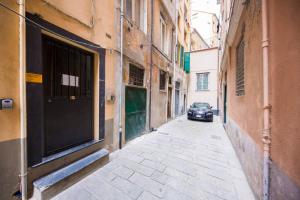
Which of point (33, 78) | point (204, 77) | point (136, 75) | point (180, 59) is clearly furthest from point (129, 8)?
point (204, 77)

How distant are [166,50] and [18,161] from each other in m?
8.83

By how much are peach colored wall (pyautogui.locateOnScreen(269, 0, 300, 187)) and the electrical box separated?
3.30m

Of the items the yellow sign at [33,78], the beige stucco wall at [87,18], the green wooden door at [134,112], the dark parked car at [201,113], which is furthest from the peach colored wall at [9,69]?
the dark parked car at [201,113]

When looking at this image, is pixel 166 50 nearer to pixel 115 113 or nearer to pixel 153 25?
pixel 153 25

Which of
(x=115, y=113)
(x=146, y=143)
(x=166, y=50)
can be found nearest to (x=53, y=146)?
(x=115, y=113)

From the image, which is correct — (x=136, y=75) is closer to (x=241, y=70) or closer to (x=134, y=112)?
(x=134, y=112)

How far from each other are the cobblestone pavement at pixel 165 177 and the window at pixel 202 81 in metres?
12.2

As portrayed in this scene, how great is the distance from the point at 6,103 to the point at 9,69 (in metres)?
0.47

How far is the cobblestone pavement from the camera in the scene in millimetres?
2387

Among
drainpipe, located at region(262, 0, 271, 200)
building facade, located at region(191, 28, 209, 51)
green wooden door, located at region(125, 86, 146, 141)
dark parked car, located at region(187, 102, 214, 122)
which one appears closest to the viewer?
drainpipe, located at region(262, 0, 271, 200)

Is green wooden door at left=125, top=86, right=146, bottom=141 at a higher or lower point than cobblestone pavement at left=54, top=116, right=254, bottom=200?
higher

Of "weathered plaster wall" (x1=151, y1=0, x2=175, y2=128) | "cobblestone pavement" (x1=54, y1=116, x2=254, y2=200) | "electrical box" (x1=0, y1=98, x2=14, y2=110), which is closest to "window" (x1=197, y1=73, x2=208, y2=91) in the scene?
"weathered plaster wall" (x1=151, y1=0, x2=175, y2=128)

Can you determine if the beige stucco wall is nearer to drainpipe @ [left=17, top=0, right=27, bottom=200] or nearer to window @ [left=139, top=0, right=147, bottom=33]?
drainpipe @ [left=17, top=0, right=27, bottom=200]

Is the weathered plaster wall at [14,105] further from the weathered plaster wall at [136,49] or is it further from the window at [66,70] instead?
the weathered plaster wall at [136,49]
